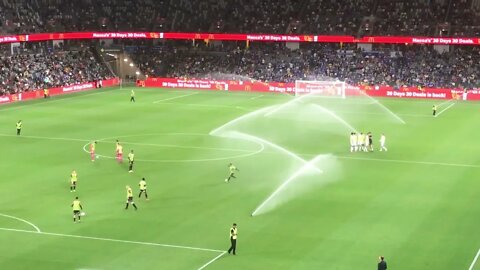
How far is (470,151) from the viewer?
5038 cm

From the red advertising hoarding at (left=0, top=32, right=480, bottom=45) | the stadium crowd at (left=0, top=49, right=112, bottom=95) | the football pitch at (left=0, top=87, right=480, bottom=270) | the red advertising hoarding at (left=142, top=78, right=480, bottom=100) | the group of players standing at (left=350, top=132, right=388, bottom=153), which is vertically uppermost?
the red advertising hoarding at (left=0, top=32, right=480, bottom=45)

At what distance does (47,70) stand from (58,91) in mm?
5173

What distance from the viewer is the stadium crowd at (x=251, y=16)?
299ft

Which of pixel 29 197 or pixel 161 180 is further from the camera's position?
pixel 161 180

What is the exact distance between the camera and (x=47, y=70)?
3462 inches

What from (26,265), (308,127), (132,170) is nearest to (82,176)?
(132,170)

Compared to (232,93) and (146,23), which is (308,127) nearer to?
(232,93)

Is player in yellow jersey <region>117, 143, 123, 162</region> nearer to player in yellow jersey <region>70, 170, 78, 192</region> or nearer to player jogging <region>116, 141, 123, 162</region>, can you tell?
player jogging <region>116, 141, 123, 162</region>

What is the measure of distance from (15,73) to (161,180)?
153ft

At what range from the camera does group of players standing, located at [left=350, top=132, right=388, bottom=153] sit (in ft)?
163

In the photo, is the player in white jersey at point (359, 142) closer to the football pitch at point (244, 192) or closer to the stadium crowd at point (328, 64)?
the football pitch at point (244, 192)

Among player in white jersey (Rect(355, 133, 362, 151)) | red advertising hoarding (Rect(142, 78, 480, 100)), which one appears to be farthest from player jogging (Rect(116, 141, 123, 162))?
red advertising hoarding (Rect(142, 78, 480, 100))

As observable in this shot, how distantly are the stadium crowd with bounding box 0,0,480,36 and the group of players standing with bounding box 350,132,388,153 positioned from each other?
143 feet

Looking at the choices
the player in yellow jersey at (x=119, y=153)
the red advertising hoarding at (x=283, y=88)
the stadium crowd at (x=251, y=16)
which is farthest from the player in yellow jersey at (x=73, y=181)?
the red advertising hoarding at (x=283, y=88)
